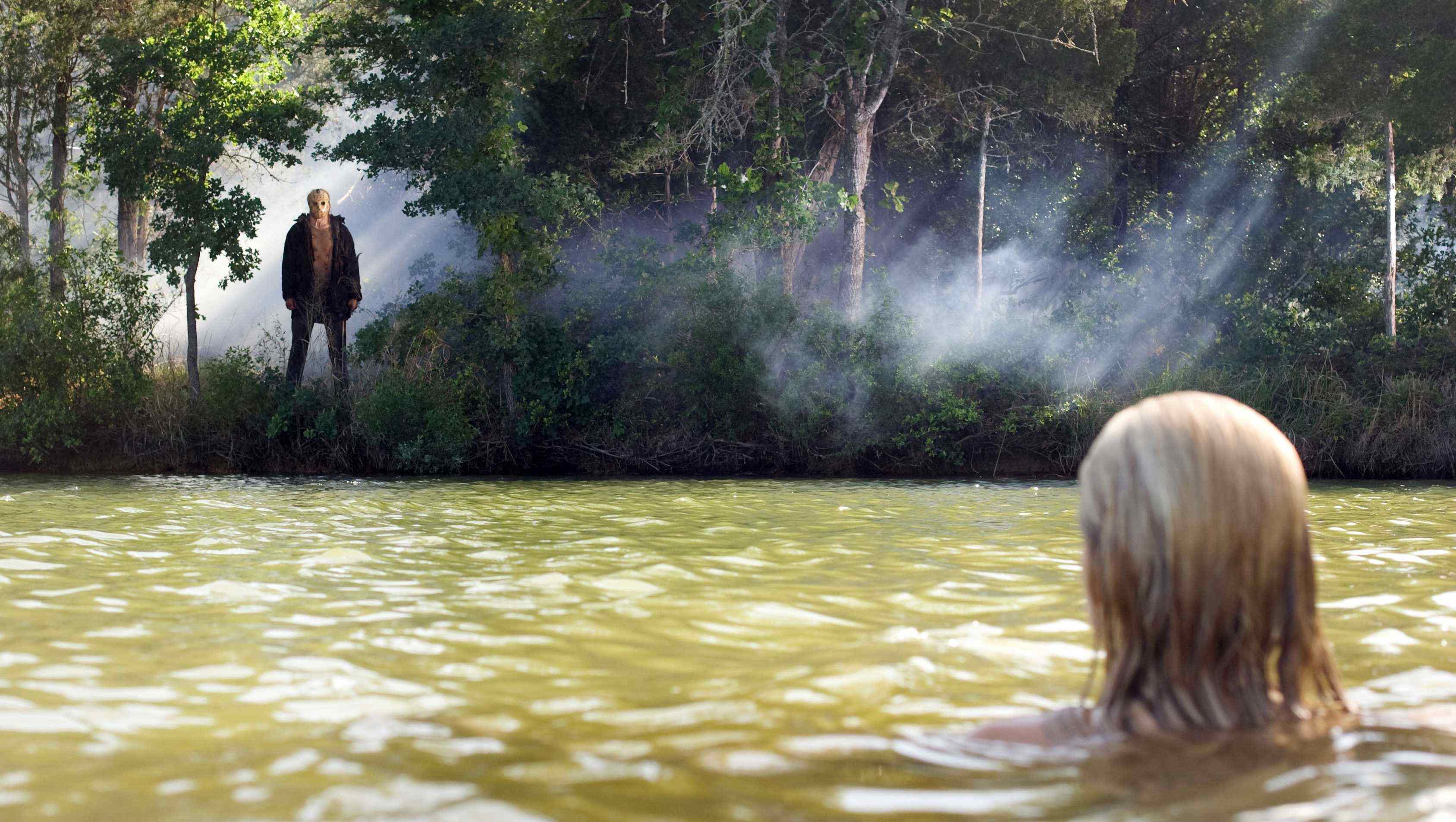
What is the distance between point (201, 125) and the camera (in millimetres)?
16875

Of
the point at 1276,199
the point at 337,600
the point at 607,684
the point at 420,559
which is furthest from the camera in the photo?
the point at 1276,199

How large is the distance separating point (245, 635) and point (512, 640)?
1111 mm

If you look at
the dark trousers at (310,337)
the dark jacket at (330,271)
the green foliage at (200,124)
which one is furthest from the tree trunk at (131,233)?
the dark trousers at (310,337)

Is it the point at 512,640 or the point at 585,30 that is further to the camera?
the point at 585,30

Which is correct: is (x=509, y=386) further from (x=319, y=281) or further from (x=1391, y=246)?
(x=1391, y=246)

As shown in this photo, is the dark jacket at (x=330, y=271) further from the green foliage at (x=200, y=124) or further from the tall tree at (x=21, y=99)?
the tall tree at (x=21, y=99)

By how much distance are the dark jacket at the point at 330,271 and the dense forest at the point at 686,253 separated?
529 millimetres

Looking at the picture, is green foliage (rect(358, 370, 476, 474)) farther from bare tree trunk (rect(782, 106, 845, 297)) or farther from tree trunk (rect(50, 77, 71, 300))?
tree trunk (rect(50, 77, 71, 300))

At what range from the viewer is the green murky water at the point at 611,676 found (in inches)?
112

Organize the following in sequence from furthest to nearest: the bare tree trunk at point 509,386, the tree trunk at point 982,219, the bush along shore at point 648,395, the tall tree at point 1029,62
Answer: the tree trunk at point 982,219, the tall tree at point 1029,62, the bare tree trunk at point 509,386, the bush along shore at point 648,395

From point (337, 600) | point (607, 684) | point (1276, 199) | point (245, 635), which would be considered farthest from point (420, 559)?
point (1276, 199)

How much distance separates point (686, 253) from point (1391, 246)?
11.3 m

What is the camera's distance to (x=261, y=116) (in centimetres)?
1683

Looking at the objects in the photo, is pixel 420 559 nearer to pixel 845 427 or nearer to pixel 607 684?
pixel 607 684
